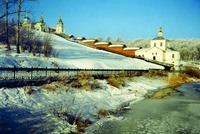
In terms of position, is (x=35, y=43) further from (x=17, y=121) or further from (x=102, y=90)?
(x=17, y=121)

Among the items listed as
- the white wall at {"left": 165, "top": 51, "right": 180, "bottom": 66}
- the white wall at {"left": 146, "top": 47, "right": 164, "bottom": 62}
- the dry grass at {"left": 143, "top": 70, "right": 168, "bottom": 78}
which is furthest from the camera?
the white wall at {"left": 165, "top": 51, "right": 180, "bottom": 66}

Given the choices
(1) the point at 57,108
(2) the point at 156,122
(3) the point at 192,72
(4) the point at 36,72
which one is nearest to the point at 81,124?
(1) the point at 57,108

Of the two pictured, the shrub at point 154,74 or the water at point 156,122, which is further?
the shrub at point 154,74

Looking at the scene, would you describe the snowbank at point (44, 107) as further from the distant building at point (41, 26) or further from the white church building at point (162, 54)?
the distant building at point (41, 26)

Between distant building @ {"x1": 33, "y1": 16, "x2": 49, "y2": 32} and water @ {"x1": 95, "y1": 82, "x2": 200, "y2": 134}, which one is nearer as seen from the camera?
water @ {"x1": 95, "y1": 82, "x2": 200, "y2": 134}

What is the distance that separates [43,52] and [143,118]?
85.0 feet

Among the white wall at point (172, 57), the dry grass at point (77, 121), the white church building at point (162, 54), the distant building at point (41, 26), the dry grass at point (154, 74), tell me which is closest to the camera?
the dry grass at point (77, 121)

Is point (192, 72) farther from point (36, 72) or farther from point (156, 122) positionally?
point (156, 122)

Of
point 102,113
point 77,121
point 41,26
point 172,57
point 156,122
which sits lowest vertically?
point 156,122

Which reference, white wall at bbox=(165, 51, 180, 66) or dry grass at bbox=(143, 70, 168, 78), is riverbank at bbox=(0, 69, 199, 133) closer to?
dry grass at bbox=(143, 70, 168, 78)

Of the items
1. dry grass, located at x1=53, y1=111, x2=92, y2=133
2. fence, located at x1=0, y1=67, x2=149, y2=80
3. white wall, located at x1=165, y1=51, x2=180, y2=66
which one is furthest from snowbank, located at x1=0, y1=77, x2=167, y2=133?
white wall, located at x1=165, y1=51, x2=180, y2=66

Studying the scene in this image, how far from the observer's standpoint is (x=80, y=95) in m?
18.1

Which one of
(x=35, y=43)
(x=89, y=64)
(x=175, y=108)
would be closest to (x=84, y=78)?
(x=175, y=108)

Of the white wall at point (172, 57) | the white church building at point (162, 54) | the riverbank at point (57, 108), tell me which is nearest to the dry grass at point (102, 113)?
the riverbank at point (57, 108)
